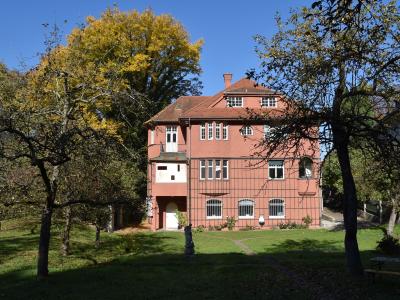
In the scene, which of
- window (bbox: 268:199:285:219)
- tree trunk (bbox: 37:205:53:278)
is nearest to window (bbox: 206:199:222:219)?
window (bbox: 268:199:285:219)

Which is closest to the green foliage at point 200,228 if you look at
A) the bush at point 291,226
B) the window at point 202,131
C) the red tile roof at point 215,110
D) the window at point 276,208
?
the window at point 276,208

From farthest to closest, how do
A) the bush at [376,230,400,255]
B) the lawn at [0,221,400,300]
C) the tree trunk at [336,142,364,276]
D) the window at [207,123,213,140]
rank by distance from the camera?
1. the window at [207,123,213,140]
2. the bush at [376,230,400,255]
3. the tree trunk at [336,142,364,276]
4. the lawn at [0,221,400,300]

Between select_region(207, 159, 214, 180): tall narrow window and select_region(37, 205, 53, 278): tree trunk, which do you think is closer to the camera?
select_region(37, 205, 53, 278): tree trunk

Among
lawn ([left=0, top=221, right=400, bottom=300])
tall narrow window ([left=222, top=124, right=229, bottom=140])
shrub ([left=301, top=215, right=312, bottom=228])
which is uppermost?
tall narrow window ([left=222, top=124, right=229, bottom=140])

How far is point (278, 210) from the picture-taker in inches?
1586

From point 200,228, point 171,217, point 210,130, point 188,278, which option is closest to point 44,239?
point 188,278

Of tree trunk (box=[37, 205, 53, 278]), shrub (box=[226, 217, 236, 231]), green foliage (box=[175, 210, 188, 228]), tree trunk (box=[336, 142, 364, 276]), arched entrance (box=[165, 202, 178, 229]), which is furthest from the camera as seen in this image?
arched entrance (box=[165, 202, 178, 229])

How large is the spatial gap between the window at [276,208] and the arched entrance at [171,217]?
26.8ft

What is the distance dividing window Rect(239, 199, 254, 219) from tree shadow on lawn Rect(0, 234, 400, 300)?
70.6ft

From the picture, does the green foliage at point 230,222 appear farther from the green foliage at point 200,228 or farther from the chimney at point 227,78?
the chimney at point 227,78

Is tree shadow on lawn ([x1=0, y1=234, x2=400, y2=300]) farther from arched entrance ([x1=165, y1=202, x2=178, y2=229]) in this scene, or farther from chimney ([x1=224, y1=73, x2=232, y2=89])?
chimney ([x1=224, y1=73, x2=232, y2=89])

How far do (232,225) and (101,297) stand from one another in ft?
91.6

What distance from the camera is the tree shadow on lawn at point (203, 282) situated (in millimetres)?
11992

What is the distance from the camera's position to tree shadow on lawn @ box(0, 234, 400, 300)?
11992 mm
